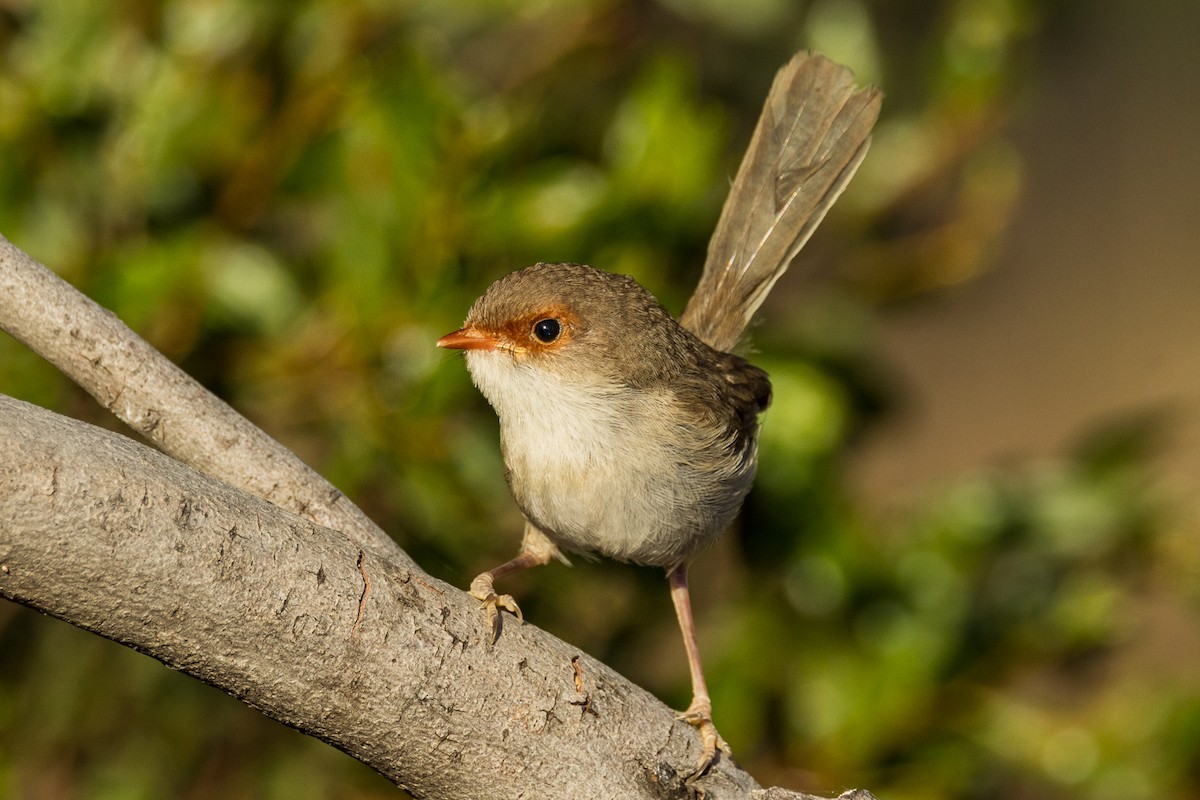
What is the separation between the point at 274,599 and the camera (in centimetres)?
179

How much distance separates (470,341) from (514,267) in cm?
58

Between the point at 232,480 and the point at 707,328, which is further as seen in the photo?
the point at 707,328

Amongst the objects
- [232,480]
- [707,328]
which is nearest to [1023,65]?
[707,328]

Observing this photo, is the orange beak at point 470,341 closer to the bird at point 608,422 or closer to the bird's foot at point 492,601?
the bird at point 608,422

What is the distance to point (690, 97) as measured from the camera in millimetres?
4117

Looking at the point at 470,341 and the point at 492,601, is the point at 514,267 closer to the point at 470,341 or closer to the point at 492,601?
the point at 470,341

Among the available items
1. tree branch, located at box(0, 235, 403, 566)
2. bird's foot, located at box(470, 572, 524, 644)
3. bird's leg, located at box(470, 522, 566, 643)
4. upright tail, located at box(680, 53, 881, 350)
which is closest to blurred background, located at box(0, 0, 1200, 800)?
upright tail, located at box(680, 53, 881, 350)

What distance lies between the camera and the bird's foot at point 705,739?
2.25 meters

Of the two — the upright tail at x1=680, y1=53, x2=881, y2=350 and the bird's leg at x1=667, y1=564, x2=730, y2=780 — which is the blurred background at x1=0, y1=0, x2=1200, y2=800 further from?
the bird's leg at x1=667, y1=564, x2=730, y2=780

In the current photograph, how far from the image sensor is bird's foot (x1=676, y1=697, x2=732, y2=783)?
7.39 ft

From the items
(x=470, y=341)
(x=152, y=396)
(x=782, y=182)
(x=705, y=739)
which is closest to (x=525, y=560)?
(x=470, y=341)

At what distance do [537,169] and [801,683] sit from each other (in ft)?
5.76

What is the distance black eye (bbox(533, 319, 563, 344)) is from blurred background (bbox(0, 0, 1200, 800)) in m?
0.32

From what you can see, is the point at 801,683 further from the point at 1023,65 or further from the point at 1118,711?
the point at 1023,65
